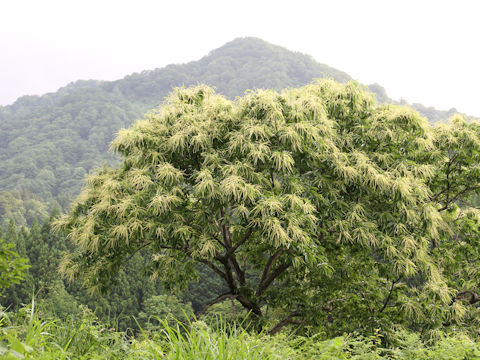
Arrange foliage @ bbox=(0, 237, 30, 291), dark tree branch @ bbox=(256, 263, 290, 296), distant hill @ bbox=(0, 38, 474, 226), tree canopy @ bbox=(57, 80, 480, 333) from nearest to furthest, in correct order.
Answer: foliage @ bbox=(0, 237, 30, 291) → tree canopy @ bbox=(57, 80, 480, 333) → dark tree branch @ bbox=(256, 263, 290, 296) → distant hill @ bbox=(0, 38, 474, 226)

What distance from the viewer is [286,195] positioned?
388 centimetres

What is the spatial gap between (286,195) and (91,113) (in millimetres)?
84781

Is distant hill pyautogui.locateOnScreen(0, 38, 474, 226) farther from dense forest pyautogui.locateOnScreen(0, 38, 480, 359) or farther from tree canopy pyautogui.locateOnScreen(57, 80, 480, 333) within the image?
tree canopy pyautogui.locateOnScreen(57, 80, 480, 333)

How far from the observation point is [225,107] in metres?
4.71

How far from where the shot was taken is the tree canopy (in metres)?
3.98

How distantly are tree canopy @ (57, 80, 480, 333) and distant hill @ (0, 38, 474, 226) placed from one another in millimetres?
45972

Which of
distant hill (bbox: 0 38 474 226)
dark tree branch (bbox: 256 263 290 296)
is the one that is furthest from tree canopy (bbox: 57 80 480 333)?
distant hill (bbox: 0 38 474 226)

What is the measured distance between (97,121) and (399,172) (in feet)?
271

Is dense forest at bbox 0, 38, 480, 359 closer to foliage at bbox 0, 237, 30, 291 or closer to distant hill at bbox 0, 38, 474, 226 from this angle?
foliage at bbox 0, 237, 30, 291

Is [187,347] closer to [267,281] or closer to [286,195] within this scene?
[286,195]

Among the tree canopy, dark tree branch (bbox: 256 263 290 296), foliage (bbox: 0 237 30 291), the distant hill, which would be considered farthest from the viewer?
the distant hill

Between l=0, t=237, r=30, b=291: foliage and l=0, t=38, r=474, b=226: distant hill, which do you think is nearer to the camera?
l=0, t=237, r=30, b=291: foliage

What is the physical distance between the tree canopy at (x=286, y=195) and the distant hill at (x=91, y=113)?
4597cm

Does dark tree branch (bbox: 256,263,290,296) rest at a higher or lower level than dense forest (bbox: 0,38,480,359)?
lower
